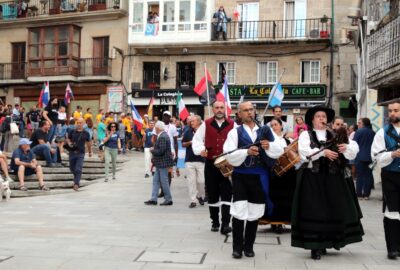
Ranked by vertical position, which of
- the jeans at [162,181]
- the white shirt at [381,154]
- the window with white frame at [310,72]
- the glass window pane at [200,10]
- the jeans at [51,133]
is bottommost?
the jeans at [162,181]

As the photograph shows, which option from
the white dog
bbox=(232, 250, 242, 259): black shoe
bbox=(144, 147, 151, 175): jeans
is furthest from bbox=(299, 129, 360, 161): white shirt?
bbox=(144, 147, 151, 175): jeans

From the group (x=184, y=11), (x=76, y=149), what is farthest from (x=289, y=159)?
(x=184, y=11)

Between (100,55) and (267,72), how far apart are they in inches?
404

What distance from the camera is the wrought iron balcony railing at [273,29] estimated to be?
2872 cm

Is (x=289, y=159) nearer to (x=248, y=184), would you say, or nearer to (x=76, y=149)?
(x=248, y=184)

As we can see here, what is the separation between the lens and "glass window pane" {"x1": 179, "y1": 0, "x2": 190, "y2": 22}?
31.0 m

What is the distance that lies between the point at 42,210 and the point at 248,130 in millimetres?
5936

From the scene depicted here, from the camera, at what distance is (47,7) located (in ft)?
111

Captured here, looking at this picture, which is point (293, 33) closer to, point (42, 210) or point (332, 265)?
point (42, 210)

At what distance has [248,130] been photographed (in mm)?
6504

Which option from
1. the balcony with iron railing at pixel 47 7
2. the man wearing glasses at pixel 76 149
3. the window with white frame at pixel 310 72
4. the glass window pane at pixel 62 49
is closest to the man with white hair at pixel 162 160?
the man wearing glasses at pixel 76 149

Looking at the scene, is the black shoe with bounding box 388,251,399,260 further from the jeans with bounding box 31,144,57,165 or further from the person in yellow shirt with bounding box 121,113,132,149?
the person in yellow shirt with bounding box 121,113,132,149

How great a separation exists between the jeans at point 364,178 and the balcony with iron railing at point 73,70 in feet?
69.1

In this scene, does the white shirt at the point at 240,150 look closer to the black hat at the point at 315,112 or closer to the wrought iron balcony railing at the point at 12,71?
the black hat at the point at 315,112
